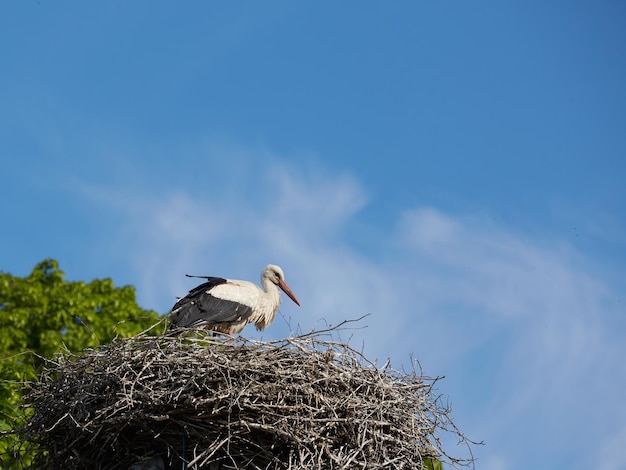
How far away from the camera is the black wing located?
9.20 metres

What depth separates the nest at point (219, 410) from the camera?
700 cm

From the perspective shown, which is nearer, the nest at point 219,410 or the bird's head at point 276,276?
the nest at point 219,410

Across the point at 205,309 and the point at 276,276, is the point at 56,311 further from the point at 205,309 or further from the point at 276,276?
the point at 205,309

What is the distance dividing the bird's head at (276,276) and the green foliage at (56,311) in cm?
880

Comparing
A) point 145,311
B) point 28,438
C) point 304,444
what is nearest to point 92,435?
point 28,438

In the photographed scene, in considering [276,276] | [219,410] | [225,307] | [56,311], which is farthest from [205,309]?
[56,311]

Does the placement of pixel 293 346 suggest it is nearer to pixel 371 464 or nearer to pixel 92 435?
pixel 371 464

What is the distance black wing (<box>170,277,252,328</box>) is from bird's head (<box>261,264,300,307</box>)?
2.71 ft

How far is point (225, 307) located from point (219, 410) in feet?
8.32

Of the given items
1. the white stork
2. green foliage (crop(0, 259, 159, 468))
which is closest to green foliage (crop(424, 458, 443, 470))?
the white stork

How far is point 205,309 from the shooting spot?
9.29m

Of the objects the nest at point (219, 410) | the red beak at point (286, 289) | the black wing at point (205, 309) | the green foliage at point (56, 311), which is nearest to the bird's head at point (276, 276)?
the red beak at point (286, 289)

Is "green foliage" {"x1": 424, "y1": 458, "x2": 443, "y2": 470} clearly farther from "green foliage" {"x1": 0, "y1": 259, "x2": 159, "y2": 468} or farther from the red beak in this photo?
"green foliage" {"x1": 0, "y1": 259, "x2": 159, "y2": 468}

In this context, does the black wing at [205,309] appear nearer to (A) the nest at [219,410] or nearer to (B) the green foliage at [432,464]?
(A) the nest at [219,410]
